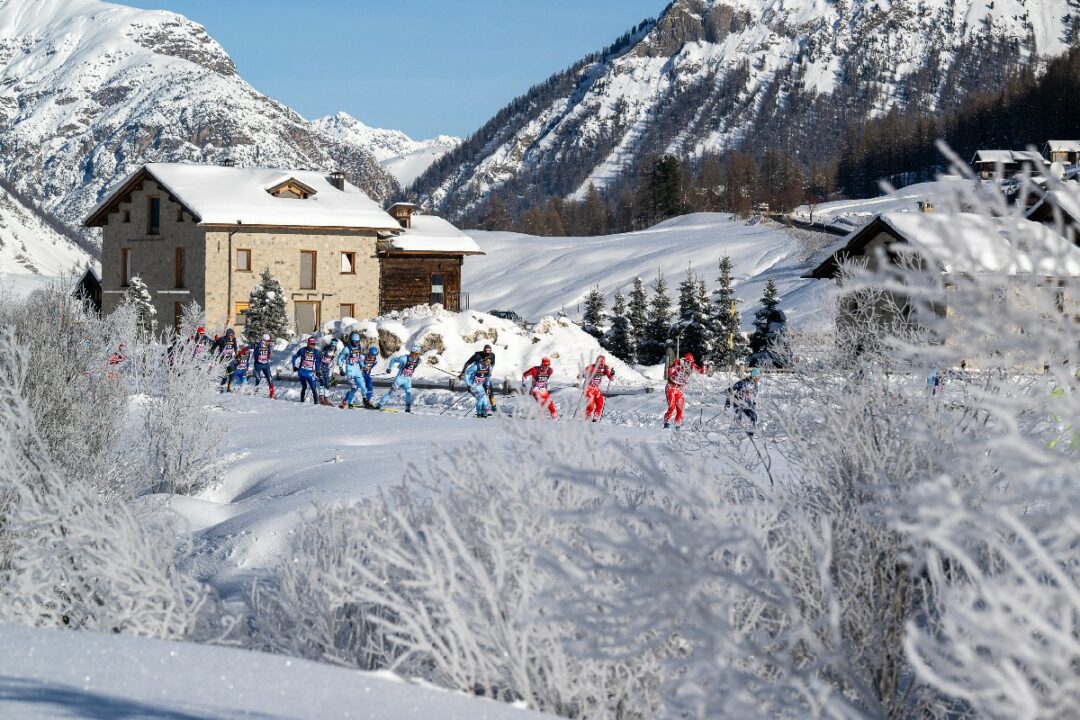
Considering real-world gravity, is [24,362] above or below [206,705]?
above

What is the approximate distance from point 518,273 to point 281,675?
258 ft

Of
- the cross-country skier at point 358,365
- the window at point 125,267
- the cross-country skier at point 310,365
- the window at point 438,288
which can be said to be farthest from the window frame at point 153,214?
the cross-country skier at point 358,365

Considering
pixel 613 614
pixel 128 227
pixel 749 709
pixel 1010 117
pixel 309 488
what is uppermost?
pixel 1010 117

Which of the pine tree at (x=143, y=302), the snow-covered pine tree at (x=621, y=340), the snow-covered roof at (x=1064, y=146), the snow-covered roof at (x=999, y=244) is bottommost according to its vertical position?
the snow-covered pine tree at (x=621, y=340)

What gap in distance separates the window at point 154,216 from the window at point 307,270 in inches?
238

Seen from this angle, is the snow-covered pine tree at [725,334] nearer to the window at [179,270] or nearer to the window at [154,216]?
the window at [179,270]

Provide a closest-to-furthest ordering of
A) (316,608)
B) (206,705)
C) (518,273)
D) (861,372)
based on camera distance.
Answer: (206,705)
(316,608)
(861,372)
(518,273)

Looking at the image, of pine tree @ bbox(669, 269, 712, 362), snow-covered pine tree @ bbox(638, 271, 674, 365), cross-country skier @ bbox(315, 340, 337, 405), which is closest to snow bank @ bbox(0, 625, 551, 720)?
cross-country skier @ bbox(315, 340, 337, 405)

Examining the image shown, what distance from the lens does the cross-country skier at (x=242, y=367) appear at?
25.7m

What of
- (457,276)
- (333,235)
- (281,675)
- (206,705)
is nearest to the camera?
(206,705)

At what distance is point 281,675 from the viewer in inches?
218

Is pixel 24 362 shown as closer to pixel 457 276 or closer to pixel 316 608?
pixel 316 608

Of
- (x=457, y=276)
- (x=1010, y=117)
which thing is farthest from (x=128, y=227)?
(x=1010, y=117)

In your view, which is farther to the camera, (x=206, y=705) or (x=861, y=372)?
(x=861, y=372)
